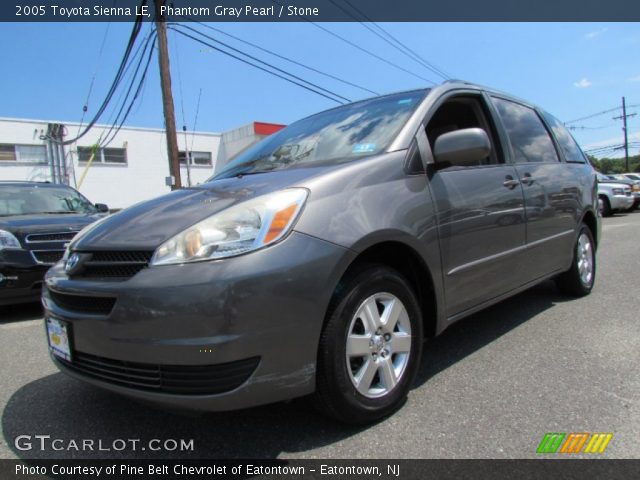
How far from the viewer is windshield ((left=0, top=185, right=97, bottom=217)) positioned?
5.77m

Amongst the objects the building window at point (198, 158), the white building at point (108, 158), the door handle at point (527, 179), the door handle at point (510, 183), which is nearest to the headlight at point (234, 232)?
the door handle at point (510, 183)

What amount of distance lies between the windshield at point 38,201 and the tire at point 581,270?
5714 mm

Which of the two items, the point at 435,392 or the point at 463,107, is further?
the point at 463,107

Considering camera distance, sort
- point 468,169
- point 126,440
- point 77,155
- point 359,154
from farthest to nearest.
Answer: point 77,155 → point 468,169 → point 359,154 → point 126,440

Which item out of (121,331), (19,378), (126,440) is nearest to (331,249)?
(121,331)

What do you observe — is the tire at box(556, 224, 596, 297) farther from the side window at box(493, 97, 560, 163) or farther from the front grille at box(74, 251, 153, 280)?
the front grille at box(74, 251, 153, 280)

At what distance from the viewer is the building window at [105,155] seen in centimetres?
1808

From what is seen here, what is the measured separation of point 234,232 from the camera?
6.30 ft

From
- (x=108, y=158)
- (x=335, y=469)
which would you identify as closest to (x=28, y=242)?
(x=335, y=469)

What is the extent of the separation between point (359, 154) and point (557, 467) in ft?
5.60

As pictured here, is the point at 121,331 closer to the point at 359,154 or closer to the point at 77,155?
the point at 359,154

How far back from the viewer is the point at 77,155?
17859 millimetres

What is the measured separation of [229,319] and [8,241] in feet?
13.3

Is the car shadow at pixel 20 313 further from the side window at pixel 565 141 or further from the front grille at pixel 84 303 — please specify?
the side window at pixel 565 141
